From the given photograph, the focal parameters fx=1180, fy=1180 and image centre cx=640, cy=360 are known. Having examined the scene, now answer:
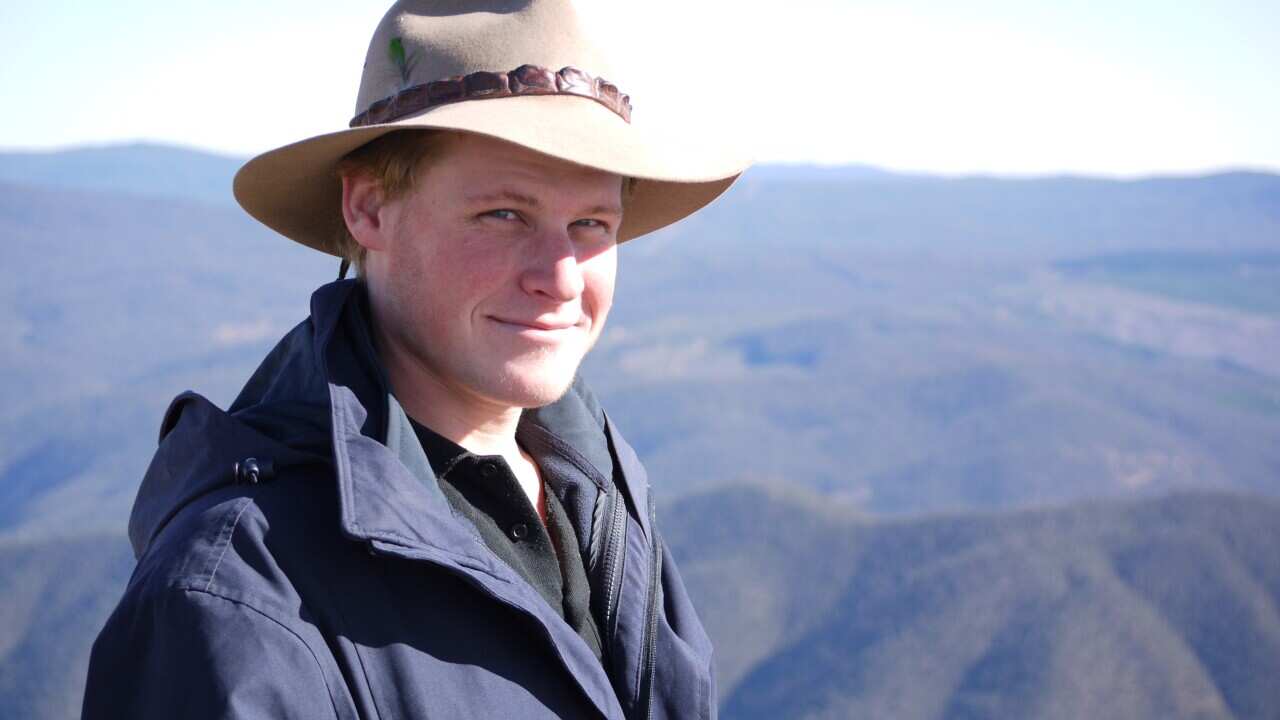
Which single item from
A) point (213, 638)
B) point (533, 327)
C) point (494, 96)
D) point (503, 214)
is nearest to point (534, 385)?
point (533, 327)

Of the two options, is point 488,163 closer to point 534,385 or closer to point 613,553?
point 534,385

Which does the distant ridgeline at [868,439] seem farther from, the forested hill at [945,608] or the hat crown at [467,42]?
the hat crown at [467,42]

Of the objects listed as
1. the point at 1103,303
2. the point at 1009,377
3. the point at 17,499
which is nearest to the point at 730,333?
the point at 1009,377

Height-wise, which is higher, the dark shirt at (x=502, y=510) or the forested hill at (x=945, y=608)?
the dark shirt at (x=502, y=510)

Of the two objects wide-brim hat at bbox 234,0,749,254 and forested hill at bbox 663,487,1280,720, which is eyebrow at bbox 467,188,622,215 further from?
forested hill at bbox 663,487,1280,720

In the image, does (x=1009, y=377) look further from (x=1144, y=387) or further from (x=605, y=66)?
(x=605, y=66)

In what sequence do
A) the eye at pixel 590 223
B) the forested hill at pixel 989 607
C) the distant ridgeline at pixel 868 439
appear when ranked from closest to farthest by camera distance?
the eye at pixel 590 223 → the forested hill at pixel 989 607 → the distant ridgeline at pixel 868 439

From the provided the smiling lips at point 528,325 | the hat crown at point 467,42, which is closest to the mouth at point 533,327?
the smiling lips at point 528,325
